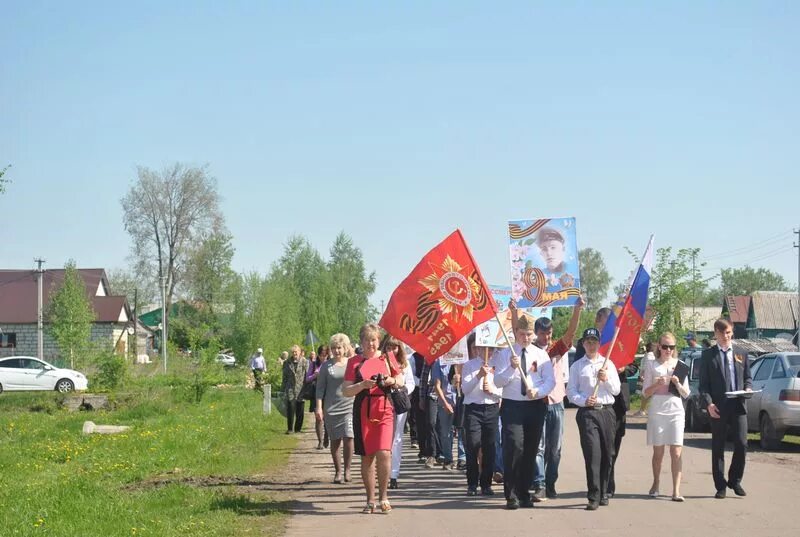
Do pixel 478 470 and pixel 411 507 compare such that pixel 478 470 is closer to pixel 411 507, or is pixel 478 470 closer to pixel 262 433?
pixel 411 507

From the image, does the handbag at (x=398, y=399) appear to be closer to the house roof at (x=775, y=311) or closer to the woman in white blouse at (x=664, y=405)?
Answer: the woman in white blouse at (x=664, y=405)

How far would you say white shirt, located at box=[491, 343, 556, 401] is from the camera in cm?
1170

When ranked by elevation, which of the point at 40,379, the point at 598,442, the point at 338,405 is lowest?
the point at 598,442

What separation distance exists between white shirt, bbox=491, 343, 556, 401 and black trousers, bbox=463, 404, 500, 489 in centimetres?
101

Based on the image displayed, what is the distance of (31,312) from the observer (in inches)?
3182

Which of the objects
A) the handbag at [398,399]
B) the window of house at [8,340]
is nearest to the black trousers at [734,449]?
the handbag at [398,399]

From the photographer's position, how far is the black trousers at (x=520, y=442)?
11648 mm

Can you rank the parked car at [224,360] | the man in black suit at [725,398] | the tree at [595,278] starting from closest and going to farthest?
the man in black suit at [725,398], the parked car at [224,360], the tree at [595,278]

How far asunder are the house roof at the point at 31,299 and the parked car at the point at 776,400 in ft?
207

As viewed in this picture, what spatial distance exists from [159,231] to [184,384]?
5248 cm

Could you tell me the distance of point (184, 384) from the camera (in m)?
35.2

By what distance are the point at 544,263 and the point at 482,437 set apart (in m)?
2.78

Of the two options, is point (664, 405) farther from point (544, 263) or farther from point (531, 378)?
point (544, 263)

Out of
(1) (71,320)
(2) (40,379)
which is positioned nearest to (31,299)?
(1) (71,320)
